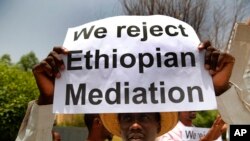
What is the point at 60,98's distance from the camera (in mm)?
2514

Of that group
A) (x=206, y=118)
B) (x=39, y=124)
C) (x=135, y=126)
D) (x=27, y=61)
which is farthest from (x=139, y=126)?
(x=27, y=61)

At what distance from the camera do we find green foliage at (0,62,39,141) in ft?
39.8

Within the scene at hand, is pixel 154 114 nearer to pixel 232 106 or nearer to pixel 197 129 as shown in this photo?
Answer: pixel 232 106

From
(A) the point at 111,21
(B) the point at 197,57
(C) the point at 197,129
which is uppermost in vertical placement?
(A) the point at 111,21

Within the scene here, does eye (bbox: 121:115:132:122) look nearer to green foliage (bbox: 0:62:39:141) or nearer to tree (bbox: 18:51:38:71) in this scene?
green foliage (bbox: 0:62:39:141)

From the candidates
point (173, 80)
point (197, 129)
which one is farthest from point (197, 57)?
point (197, 129)

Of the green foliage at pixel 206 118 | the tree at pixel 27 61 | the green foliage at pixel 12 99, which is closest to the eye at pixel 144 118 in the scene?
the green foliage at pixel 12 99

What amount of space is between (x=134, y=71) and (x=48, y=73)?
1.31ft

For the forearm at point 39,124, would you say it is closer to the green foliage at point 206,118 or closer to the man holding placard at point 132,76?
the man holding placard at point 132,76

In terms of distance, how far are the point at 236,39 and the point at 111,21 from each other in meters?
1.09

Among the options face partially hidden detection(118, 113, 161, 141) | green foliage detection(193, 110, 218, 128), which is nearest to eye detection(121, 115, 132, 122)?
face partially hidden detection(118, 113, 161, 141)

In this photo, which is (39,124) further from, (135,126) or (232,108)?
(232,108)

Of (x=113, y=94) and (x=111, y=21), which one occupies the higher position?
(x=111, y=21)

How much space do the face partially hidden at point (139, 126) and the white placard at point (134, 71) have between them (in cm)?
4
